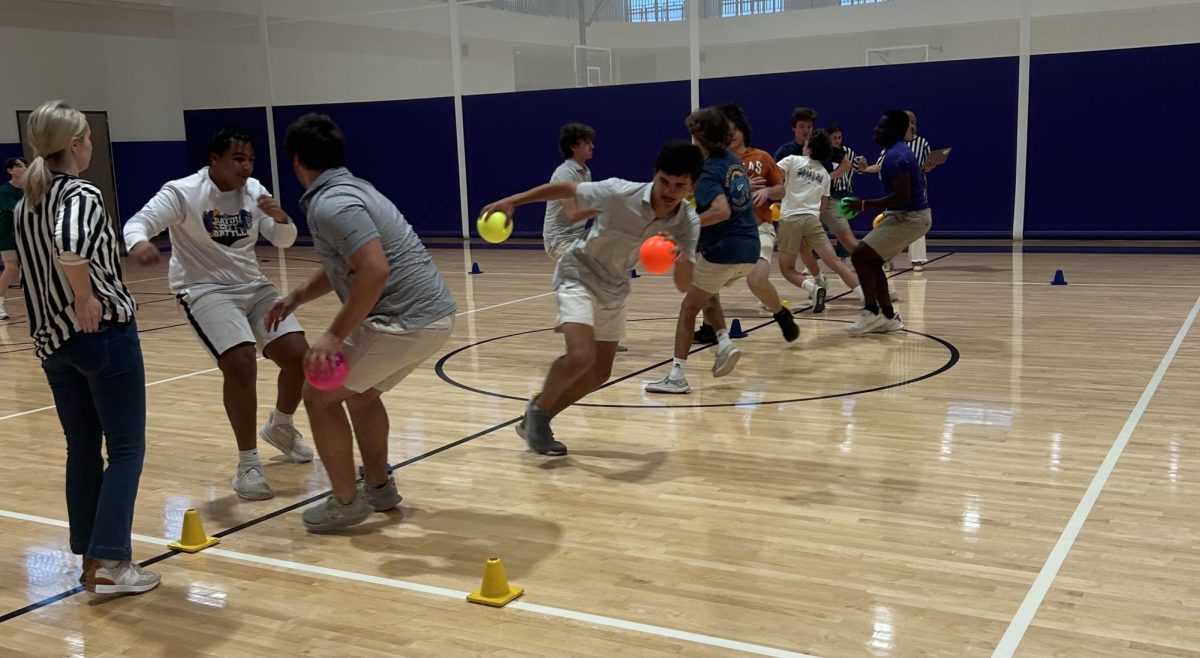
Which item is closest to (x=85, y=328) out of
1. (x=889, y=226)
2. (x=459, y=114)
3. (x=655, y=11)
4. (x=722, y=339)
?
(x=722, y=339)

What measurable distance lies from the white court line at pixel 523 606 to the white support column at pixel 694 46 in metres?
14.2

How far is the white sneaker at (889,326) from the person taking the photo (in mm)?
9031

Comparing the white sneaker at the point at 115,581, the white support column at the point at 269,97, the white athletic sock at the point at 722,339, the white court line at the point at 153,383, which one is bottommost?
the white court line at the point at 153,383

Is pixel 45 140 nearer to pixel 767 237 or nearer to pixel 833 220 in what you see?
pixel 767 237

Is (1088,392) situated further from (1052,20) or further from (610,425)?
(1052,20)

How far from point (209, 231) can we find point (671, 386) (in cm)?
321

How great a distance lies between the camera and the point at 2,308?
11875 millimetres

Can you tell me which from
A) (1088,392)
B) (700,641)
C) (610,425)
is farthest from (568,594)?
(1088,392)

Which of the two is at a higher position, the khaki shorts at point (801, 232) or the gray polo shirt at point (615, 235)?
the gray polo shirt at point (615, 235)

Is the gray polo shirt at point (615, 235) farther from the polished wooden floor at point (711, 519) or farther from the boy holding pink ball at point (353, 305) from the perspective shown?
the boy holding pink ball at point (353, 305)

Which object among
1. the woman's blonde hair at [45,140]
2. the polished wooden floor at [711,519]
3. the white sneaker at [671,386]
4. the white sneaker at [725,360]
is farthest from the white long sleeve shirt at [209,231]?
the white sneaker at [725,360]

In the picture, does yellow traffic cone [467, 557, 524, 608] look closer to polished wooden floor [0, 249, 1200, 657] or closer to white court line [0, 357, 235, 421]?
polished wooden floor [0, 249, 1200, 657]

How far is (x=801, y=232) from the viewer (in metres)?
10.0

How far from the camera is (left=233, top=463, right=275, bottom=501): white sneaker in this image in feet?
17.0
